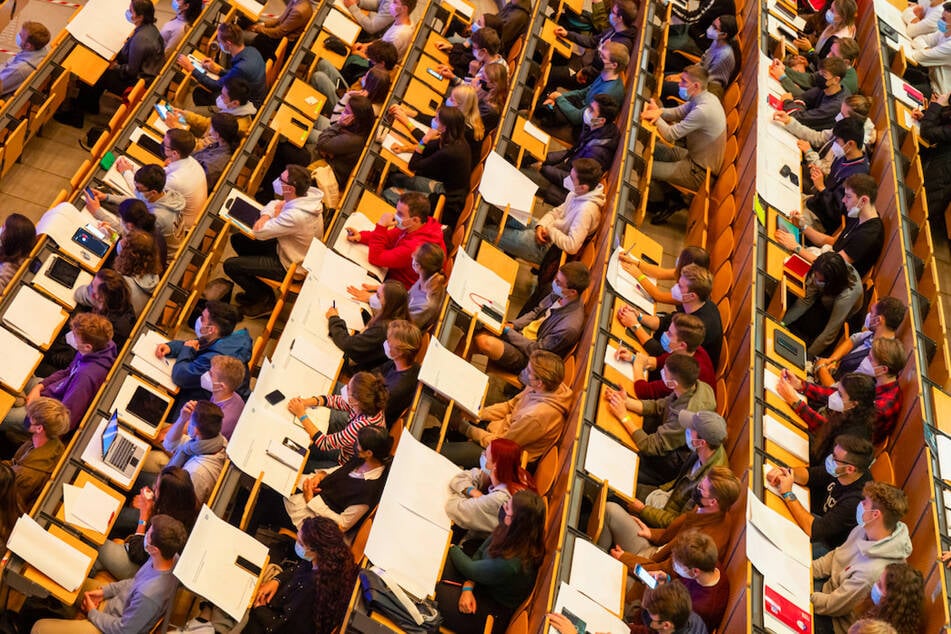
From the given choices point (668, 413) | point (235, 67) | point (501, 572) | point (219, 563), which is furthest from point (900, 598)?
point (235, 67)

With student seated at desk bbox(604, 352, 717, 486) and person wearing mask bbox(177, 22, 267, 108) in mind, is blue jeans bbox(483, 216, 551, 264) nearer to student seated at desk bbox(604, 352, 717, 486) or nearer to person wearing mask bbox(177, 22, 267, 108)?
student seated at desk bbox(604, 352, 717, 486)

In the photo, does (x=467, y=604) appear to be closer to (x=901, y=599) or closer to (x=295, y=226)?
(x=901, y=599)

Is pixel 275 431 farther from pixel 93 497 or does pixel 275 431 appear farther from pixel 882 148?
pixel 882 148

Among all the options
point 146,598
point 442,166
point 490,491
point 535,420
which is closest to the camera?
point 146,598

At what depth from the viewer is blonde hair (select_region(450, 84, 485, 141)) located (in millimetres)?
7750

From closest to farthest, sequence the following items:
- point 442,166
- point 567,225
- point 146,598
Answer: point 146,598 < point 567,225 < point 442,166

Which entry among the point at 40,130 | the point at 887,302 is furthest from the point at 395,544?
the point at 40,130

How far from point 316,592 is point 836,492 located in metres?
2.61

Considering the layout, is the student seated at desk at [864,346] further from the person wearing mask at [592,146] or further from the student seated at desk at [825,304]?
the person wearing mask at [592,146]

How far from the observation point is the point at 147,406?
587cm

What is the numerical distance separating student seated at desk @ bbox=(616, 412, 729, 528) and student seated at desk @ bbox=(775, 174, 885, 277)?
81.6 inches

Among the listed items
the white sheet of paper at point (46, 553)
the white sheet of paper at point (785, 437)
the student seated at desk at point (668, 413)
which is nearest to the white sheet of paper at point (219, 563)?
the white sheet of paper at point (46, 553)

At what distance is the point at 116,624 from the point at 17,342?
1.90 m

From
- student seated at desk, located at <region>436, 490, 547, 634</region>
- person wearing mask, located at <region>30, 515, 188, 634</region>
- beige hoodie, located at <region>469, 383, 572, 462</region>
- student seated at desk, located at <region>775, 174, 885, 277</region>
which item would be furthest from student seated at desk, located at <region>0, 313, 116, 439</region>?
student seated at desk, located at <region>775, 174, 885, 277</region>
